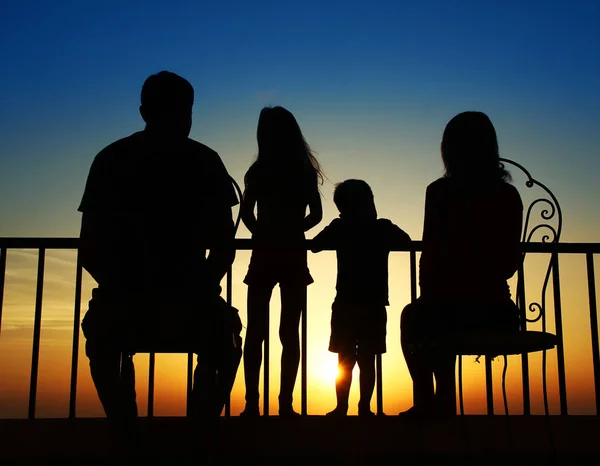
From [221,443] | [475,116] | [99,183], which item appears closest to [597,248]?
[475,116]

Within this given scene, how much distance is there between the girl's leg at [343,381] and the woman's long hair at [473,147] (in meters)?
1.38

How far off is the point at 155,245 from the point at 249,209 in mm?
1437

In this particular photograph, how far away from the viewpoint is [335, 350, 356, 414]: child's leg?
3.44 m

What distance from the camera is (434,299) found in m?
2.55

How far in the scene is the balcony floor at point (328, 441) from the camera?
2506 mm

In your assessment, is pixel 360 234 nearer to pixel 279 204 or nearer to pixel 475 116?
pixel 279 204

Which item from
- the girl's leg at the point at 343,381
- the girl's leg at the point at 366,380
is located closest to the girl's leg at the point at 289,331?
the girl's leg at the point at 343,381

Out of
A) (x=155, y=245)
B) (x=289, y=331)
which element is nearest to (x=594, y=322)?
(x=289, y=331)

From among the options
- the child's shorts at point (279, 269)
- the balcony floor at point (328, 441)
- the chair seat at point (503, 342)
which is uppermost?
the child's shorts at point (279, 269)

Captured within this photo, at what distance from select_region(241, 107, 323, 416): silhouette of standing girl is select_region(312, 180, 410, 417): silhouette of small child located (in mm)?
203

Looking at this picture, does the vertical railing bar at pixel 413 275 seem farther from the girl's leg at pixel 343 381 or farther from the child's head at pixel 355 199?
the girl's leg at pixel 343 381

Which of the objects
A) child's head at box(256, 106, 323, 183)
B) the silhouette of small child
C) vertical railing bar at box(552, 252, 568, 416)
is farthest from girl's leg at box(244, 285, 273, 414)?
vertical railing bar at box(552, 252, 568, 416)

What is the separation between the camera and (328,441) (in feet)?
8.79

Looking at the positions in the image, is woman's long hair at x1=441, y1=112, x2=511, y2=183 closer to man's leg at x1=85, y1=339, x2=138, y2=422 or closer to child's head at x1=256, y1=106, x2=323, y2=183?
child's head at x1=256, y1=106, x2=323, y2=183
